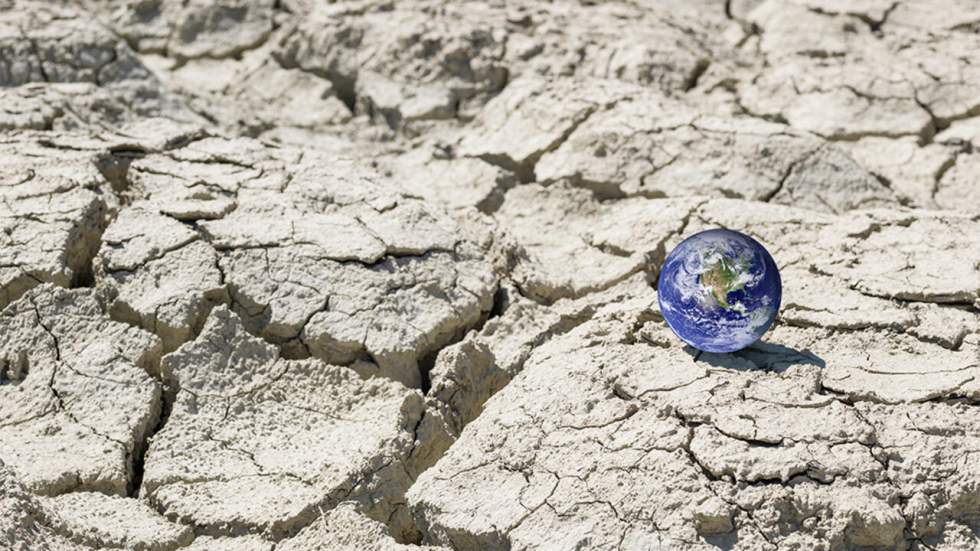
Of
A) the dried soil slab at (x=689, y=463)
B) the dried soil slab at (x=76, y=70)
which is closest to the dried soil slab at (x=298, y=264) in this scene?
the dried soil slab at (x=689, y=463)

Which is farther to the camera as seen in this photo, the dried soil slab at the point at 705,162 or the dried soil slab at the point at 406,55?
the dried soil slab at the point at 406,55

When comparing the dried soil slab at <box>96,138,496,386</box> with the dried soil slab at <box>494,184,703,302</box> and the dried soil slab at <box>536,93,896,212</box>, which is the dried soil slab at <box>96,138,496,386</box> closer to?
the dried soil slab at <box>494,184,703,302</box>

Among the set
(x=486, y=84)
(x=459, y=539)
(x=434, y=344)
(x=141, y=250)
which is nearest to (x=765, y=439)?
(x=459, y=539)

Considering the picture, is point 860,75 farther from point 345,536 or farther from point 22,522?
point 22,522

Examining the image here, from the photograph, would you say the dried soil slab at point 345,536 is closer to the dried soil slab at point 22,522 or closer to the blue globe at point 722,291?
the dried soil slab at point 22,522

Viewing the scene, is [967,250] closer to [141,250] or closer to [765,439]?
[765,439]
